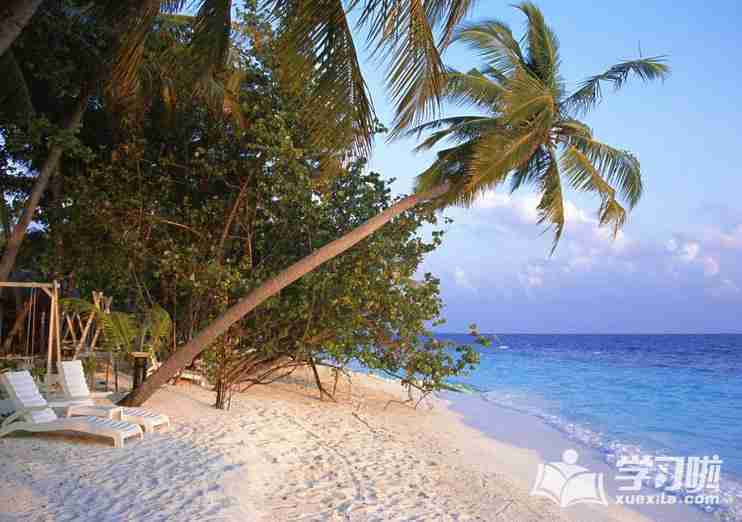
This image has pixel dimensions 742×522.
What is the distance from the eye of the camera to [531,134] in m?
7.86

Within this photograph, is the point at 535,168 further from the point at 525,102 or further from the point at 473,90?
the point at 525,102

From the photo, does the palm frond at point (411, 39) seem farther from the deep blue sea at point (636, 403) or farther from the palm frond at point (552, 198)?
the deep blue sea at point (636, 403)

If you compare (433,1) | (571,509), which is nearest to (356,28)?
Answer: (433,1)

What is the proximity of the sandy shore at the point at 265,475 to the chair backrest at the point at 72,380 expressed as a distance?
3.36ft

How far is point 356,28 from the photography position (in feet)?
13.8

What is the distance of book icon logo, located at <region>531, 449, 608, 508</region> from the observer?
633 centimetres

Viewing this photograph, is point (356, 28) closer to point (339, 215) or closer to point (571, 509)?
point (571, 509)

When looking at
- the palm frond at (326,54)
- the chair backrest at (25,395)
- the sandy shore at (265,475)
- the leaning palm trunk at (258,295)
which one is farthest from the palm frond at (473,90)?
the chair backrest at (25,395)

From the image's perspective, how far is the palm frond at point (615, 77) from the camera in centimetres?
822

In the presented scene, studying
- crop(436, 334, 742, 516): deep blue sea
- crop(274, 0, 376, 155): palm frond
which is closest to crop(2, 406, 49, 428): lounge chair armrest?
crop(274, 0, 376, 155): palm frond

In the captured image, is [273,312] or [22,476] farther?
[273,312]

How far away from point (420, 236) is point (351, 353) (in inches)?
90.7

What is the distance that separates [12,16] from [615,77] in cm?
749

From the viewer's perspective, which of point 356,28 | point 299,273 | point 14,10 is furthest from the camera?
point 299,273
